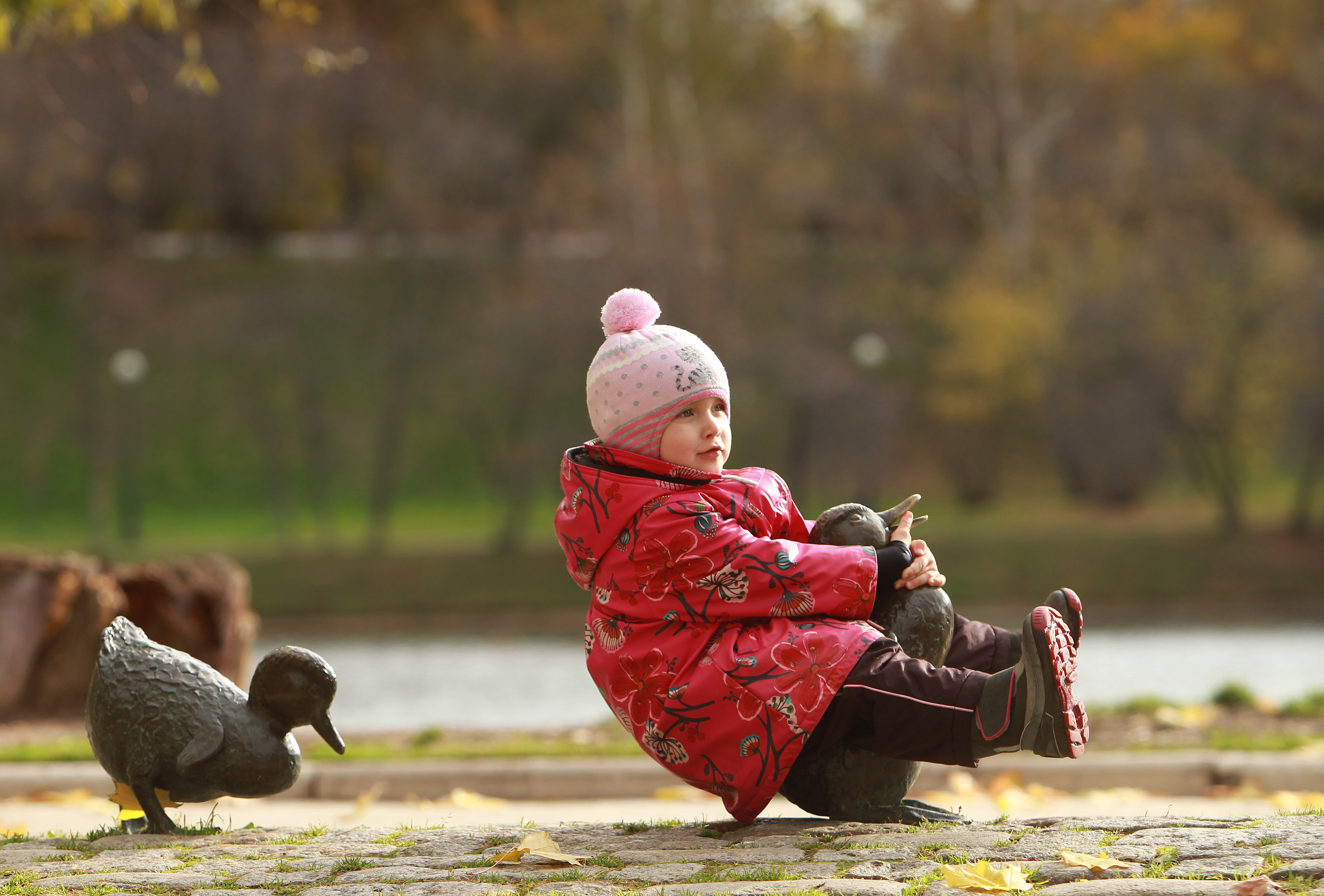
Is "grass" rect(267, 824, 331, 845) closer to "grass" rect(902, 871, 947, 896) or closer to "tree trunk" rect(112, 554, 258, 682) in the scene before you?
"grass" rect(902, 871, 947, 896)

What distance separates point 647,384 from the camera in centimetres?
364

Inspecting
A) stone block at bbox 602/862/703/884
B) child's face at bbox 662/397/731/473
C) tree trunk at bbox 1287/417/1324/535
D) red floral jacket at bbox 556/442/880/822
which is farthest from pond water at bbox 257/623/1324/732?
tree trunk at bbox 1287/417/1324/535

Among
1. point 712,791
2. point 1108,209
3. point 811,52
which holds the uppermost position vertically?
point 811,52

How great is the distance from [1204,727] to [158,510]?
23.5 meters

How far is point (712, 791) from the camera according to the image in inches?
141

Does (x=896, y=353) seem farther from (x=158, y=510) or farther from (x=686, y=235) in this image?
(x=158, y=510)

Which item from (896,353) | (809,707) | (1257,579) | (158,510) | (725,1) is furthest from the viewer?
(725,1)

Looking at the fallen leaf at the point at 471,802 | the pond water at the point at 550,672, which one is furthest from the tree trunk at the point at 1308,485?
the fallen leaf at the point at 471,802

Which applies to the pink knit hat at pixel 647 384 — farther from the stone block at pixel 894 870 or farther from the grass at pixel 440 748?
the grass at pixel 440 748

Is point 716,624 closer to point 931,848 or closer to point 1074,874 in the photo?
point 931,848

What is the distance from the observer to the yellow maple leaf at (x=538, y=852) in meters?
3.30

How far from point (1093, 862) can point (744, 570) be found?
3.50ft

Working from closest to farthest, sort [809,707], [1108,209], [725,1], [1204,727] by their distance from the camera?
1. [809,707]
2. [1204,727]
3. [1108,209]
4. [725,1]

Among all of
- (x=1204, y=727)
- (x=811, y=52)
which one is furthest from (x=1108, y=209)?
(x=1204, y=727)
